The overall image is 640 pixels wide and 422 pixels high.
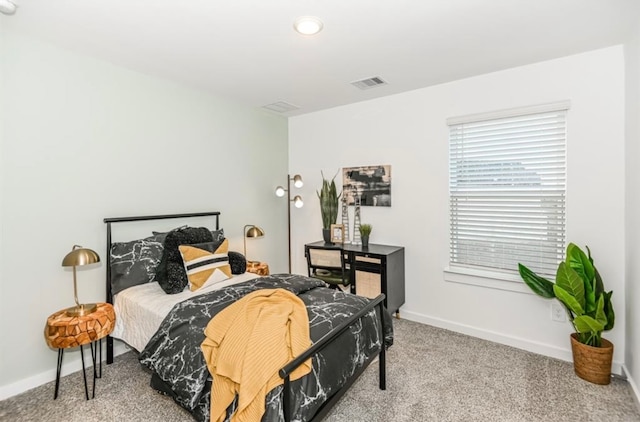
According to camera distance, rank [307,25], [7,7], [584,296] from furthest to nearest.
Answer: [584,296], [307,25], [7,7]

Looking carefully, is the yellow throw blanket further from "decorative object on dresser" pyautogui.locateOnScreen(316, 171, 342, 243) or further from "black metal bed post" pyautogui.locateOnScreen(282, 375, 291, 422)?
"decorative object on dresser" pyautogui.locateOnScreen(316, 171, 342, 243)

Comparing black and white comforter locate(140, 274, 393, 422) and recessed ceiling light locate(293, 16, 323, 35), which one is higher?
recessed ceiling light locate(293, 16, 323, 35)

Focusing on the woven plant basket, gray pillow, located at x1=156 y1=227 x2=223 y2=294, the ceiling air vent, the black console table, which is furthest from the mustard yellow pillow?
the woven plant basket

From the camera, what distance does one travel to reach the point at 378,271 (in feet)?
11.2

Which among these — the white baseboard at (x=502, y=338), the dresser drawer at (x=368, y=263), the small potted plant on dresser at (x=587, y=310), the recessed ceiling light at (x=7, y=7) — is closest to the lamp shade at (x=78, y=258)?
the recessed ceiling light at (x=7, y=7)

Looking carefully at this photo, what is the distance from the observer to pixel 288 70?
2.98 metres

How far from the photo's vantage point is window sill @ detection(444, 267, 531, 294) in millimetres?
3000

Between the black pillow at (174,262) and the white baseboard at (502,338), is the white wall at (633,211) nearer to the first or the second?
the white baseboard at (502,338)

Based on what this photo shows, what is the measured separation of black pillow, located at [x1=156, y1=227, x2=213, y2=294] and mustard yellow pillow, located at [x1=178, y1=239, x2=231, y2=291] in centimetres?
6

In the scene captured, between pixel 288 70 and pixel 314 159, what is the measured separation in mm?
1637

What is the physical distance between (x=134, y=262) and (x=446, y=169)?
3.17 m

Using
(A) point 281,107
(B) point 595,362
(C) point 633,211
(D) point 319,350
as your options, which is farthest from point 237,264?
(C) point 633,211

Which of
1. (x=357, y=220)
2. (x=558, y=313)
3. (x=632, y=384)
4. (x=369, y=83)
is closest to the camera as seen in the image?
(x=632, y=384)

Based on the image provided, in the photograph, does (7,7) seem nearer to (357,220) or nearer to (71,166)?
Result: (71,166)
